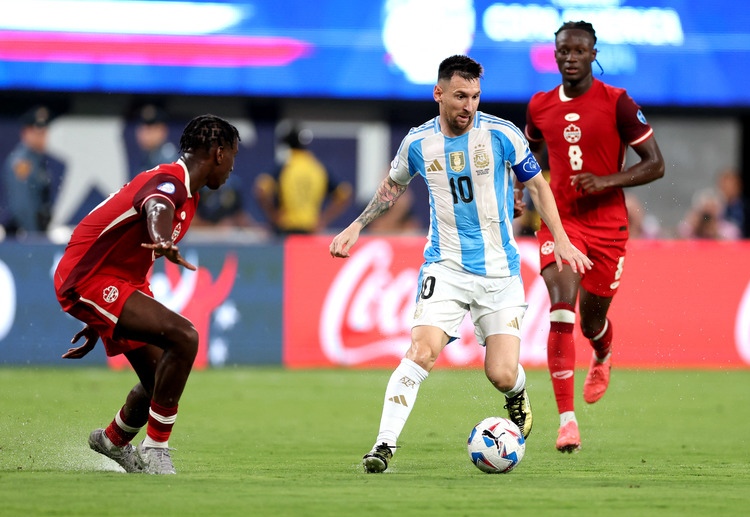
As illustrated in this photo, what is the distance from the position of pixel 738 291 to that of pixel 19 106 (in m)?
10.1

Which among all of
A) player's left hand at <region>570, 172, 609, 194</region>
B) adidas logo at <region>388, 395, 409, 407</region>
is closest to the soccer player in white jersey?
adidas logo at <region>388, 395, 409, 407</region>

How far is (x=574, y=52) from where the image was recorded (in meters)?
8.89

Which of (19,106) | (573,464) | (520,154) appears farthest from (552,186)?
(19,106)

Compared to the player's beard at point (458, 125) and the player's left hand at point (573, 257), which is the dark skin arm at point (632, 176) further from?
the player's beard at point (458, 125)

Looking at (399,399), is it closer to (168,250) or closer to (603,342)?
(168,250)

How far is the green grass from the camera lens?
20.2ft

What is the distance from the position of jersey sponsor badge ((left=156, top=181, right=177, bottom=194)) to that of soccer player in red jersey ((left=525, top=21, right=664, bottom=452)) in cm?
285

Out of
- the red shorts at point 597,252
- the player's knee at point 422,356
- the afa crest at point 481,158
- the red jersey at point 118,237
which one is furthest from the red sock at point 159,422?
the red shorts at point 597,252

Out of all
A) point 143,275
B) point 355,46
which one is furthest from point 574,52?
point 355,46

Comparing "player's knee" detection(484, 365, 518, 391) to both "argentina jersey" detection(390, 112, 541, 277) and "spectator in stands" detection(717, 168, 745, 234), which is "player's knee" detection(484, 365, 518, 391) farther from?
"spectator in stands" detection(717, 168, 745, 234)

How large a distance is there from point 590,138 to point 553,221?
1.29 meters

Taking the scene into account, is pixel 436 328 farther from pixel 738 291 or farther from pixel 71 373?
pixel 738 291

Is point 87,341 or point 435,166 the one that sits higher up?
point 435,166

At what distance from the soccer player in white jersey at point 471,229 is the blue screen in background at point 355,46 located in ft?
30.7
